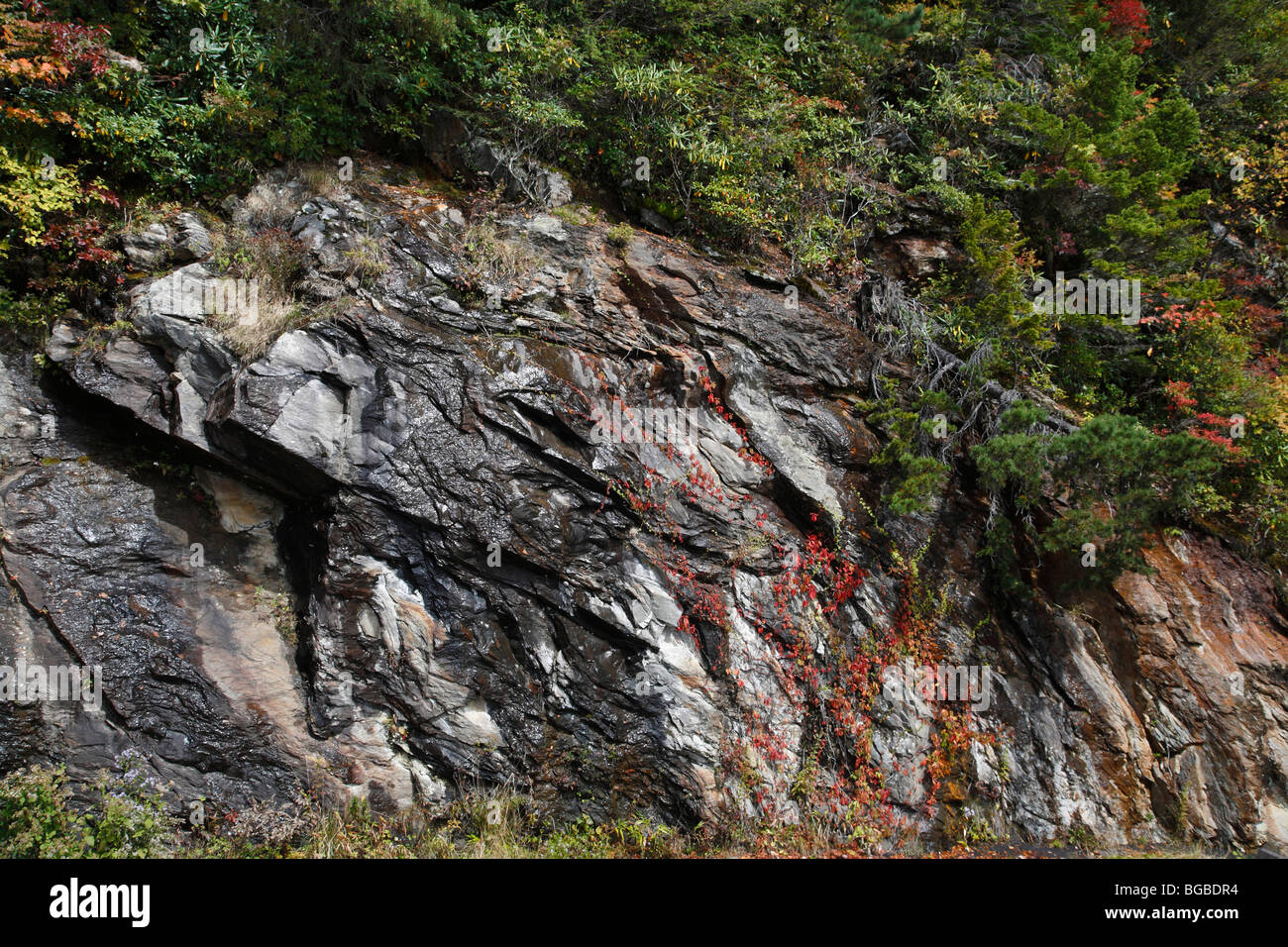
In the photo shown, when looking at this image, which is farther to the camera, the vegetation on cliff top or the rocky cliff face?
the vegetation on cliff top

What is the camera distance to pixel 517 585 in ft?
20.0

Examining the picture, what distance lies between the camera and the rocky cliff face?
18.4 ft

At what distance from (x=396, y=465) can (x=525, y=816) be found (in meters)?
3.58

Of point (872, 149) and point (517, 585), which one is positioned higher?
point (872, 149)

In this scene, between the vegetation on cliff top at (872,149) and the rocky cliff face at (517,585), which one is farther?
the vegetation on cliff top at (872,149)

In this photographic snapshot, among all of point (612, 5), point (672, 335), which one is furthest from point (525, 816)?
point (612, 5)

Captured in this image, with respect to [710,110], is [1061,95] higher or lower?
higher

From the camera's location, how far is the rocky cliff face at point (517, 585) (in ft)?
18.4

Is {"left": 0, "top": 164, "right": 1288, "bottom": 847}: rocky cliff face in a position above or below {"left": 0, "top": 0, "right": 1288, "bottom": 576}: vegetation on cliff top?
below

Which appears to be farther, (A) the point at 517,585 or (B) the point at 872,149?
(B) the point at 872,149

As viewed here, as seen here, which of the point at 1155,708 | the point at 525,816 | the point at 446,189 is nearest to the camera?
the point at 525,816

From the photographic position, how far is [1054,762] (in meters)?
6.63

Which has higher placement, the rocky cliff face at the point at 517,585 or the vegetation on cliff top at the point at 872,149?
the vegetation on cliff top at the point at 872,149

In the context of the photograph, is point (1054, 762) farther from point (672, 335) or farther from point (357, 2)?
point (357, 2)
